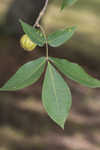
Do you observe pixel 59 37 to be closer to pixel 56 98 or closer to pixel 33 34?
pixel 33 34

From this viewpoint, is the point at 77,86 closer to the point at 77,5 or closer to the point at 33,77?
the point at 33,77

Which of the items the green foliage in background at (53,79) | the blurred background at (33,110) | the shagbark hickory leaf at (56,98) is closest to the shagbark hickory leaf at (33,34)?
the green foliage in background at (53,79)

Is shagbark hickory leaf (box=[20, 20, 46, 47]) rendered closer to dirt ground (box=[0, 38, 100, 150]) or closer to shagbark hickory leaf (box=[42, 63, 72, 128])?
shagbark hickory leaf (box=[42, 63, 72, 128])

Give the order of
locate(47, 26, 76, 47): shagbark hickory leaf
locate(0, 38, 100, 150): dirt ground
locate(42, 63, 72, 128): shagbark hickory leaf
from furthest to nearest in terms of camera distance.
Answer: locate(0, 38, 100, 150): dirt ground, locate(47, 26, 76, 47): shagbark hickory leaf, locate(42, 63, 72, 128): shagbark hickory leaf

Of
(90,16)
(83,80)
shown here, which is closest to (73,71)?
(83,80)

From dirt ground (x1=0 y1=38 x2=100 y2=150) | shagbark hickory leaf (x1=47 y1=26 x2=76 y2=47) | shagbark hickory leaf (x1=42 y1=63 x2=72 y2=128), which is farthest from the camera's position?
dirt ground (x1=0 y1=38 x2=100 y2=150)

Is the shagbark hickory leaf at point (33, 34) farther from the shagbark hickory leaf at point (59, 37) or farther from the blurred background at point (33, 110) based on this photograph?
the blurred background at point (33, 110)

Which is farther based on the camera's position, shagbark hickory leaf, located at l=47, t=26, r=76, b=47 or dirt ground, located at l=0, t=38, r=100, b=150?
dirt ground, located at l=0, t=38, r=100, b=150

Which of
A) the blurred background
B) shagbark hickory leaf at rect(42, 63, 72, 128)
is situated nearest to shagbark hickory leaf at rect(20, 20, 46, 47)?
shagbark hickory leaf at rect(42, 63, 72, 128)
